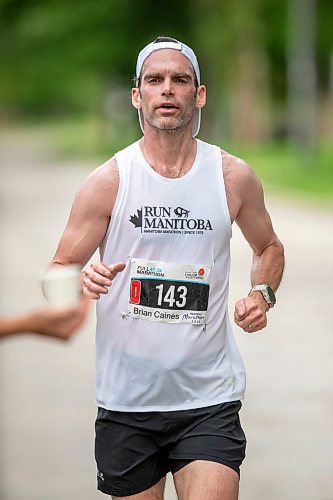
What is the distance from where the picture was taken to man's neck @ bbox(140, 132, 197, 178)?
4.20 m

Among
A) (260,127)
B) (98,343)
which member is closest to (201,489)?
(98,343)

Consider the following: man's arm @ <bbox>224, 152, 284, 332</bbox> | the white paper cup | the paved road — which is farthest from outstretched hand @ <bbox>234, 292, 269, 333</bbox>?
the paved road

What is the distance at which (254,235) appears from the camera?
14.6ft

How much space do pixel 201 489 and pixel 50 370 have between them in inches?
209

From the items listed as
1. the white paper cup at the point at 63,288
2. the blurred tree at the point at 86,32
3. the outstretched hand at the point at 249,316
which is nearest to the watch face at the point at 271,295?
the outstretched hand at the point at 249,316

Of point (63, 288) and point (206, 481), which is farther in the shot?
point (206, 481)

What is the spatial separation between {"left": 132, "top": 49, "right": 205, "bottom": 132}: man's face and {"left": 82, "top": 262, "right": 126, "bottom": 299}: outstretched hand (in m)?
0.56

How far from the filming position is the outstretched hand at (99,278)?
3.79m

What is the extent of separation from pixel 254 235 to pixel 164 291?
43 cm

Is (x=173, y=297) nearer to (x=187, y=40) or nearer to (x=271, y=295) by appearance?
(x=271, y=295)

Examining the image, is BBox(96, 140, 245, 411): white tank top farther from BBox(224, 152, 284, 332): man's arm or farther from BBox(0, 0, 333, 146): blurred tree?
BBox(0, 0, 333, 146): blurred tree

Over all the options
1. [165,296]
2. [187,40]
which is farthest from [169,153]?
[187,40]

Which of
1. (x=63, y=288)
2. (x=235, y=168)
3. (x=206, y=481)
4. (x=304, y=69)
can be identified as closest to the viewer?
(x=63, y=288)

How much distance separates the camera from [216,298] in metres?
4.23
